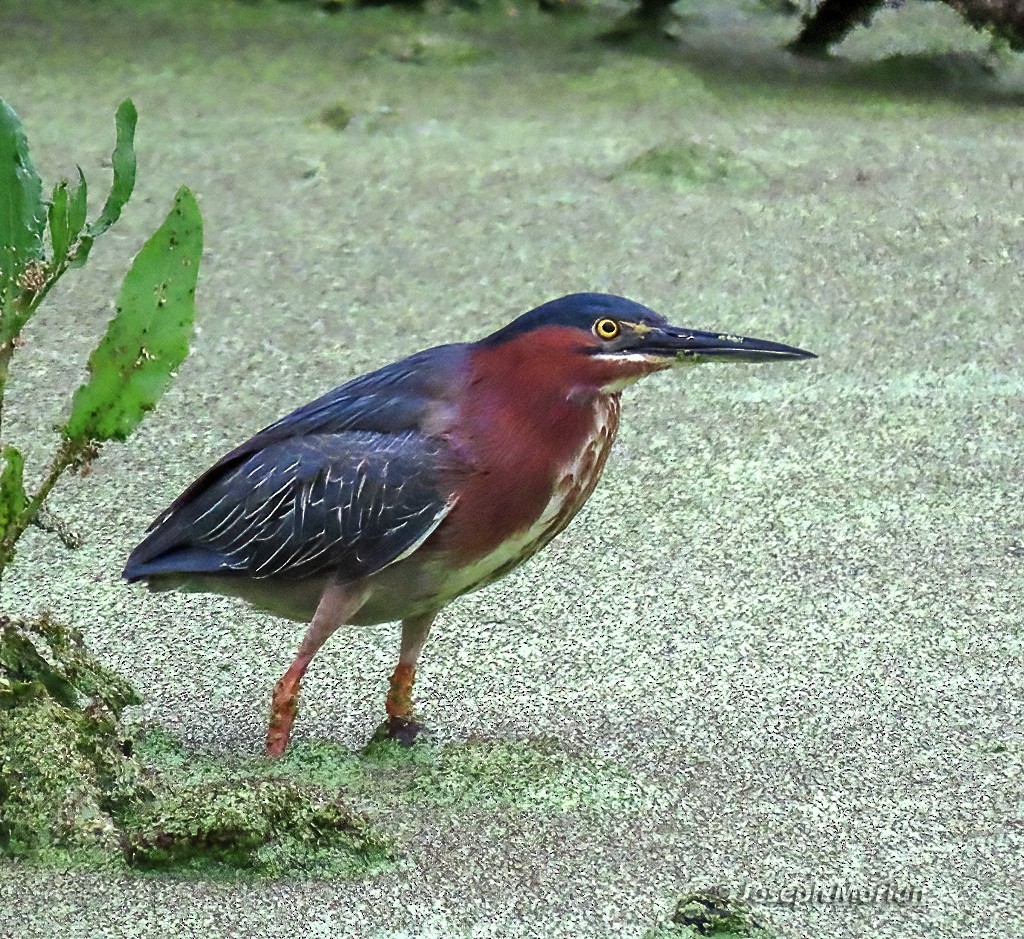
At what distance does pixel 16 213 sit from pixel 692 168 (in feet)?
9.08

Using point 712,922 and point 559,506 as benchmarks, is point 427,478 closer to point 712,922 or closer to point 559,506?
point 559,506

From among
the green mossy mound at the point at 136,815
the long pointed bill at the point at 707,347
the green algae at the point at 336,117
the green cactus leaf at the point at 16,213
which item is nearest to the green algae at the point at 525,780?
the green mossy mound at the point at 136,815

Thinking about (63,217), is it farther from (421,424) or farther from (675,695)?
(675,695)

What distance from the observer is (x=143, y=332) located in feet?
6.51

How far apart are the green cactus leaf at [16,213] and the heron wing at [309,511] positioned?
37 centimetres

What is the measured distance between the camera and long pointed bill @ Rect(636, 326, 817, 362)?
1.98 meters

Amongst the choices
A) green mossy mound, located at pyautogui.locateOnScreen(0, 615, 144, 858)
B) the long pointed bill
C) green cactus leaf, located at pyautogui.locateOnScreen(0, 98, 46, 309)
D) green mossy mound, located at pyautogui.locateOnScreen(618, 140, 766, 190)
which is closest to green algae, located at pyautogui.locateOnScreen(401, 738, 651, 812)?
green mossy mound, located at pyautogui.locateOnScreen(0, 615, 144, 858)

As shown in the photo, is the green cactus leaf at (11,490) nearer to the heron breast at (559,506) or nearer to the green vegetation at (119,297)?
the green vegetation at (119,297)

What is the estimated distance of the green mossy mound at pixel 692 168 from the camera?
4.39 meters

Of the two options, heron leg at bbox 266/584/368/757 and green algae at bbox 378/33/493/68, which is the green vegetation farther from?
green algae at bbox 378/33/493/68

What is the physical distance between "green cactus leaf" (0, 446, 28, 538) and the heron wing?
233 millimetres

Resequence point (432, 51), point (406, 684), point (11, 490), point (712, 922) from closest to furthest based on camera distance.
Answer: point (712, 922), point (11, 490), point (406, 684), point (432, 51)

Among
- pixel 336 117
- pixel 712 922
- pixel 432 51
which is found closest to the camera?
pixel 712 922

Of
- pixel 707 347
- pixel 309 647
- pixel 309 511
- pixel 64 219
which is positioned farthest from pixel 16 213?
pixel 707 347
